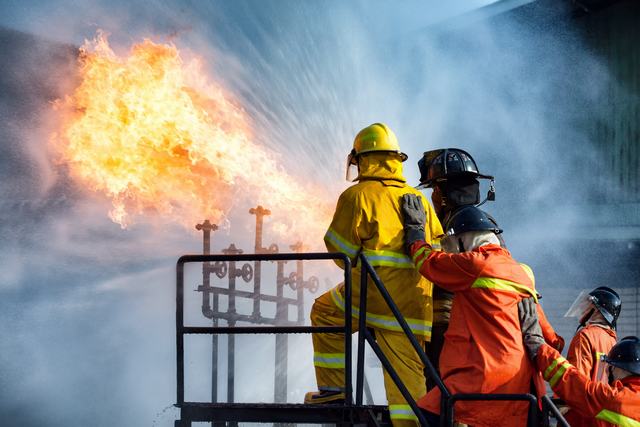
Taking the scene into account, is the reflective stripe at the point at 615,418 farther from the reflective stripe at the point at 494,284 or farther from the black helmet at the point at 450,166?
the black helmet at the point at 450,166

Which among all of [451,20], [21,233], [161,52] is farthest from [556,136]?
[21,233]

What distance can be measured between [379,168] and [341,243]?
61 centimetres

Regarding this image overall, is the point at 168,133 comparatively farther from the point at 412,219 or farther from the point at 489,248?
the point at 489,248

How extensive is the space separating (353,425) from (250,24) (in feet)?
43.3

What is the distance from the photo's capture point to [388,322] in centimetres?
513

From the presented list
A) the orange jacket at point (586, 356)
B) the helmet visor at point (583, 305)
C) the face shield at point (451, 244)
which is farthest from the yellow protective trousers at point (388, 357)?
the helmet visor at point (583, 305)

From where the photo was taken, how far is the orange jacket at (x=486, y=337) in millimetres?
4359

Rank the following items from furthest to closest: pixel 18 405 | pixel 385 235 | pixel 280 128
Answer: pixel 18 405 → pixel 280 128 → pixel 385 235

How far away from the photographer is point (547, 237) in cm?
1324

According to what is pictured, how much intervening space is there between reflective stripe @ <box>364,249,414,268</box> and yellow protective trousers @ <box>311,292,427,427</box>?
40 cm

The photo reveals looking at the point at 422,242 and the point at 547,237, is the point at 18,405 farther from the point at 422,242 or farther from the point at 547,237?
the point at 422,242

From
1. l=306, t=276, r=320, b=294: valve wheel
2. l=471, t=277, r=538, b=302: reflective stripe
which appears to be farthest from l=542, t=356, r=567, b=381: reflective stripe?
l=306, t=276, r=320, b=294: valve wheel

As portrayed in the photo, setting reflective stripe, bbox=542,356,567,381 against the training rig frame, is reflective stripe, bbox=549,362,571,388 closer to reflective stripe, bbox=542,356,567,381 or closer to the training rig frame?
reflective stripe, bbox=542,356,567,381

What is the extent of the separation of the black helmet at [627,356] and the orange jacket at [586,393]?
10.1 inches
